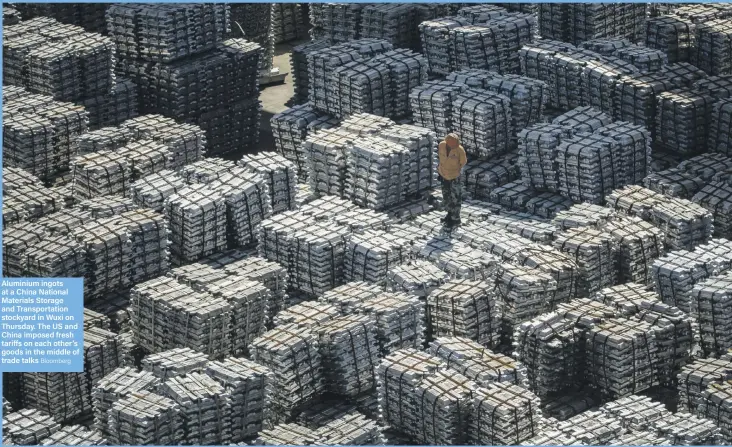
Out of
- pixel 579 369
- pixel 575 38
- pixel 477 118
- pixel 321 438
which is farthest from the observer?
pixel 575 38

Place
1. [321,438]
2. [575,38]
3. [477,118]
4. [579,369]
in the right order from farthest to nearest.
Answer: [575,38] → [477,118] → [579,369] → [321,438]

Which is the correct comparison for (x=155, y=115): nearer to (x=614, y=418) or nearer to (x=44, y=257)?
(x=44, y=257)

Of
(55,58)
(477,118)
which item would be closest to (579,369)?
(477,118)

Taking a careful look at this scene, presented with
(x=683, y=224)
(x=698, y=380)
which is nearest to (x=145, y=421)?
(x=698, y=380)

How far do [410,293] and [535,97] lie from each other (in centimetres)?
641

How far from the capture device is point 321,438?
25922mm

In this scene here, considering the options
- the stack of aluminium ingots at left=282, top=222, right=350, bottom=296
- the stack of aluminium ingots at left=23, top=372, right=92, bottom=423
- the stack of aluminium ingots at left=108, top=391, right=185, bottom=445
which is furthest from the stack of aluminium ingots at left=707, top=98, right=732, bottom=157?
the stack of aluminium ingots at left=23, top=372, right=92, bottom=423

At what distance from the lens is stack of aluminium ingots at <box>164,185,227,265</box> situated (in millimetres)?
30578

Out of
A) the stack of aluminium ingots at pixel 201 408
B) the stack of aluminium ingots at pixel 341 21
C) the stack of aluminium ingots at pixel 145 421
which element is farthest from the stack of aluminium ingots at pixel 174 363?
the stack of aluminium ingots at pixel 341 21

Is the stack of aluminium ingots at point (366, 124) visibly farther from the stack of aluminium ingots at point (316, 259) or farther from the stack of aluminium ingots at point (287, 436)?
the stack of aluminium ingots at point (287, 436)

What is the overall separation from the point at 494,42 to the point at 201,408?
1194 centimetres

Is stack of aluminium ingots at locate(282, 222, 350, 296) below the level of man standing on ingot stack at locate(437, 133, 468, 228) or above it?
below

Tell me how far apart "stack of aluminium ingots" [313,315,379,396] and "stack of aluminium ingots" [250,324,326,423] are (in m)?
0.15

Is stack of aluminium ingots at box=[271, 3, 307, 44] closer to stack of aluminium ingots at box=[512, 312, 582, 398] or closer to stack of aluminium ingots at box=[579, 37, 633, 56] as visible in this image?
stack of aluminium ingots at box=[579, 37, 633, 56]
